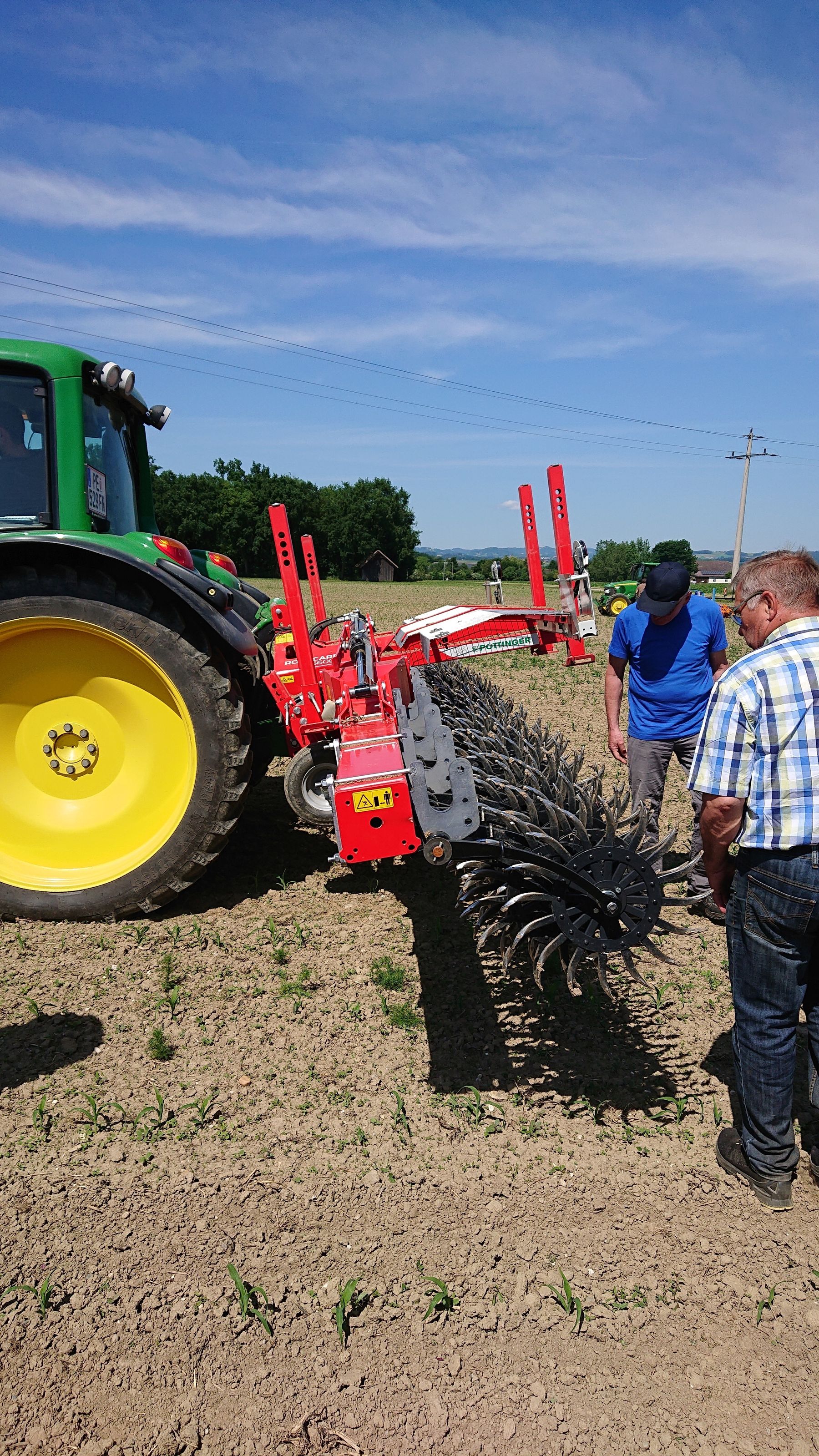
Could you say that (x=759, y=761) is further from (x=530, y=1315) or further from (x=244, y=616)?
(x=244, y=616)

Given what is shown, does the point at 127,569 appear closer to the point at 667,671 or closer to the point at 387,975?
the point at 387,975

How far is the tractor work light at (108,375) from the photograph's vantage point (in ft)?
13.1

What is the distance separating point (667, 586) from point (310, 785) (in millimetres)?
2451

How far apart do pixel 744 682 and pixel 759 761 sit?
0.22m

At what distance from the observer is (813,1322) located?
6.99 feet

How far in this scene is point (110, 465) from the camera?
14.3ft

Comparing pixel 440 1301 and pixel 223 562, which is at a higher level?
pixel 223 562

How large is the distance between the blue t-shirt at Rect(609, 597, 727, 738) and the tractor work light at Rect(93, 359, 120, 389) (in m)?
2.72

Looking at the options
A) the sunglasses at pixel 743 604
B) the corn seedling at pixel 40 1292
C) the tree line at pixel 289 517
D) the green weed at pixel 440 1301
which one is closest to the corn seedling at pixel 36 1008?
the corn seedling at pixel 40 1292

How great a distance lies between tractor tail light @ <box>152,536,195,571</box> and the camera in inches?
163

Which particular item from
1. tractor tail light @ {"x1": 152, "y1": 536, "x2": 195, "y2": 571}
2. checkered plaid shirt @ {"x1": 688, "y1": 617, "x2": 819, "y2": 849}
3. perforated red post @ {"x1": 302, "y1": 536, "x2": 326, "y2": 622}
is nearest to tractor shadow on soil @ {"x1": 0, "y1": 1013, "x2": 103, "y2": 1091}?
tractor tail light @ {"x1": 152, "y1": 536, "x2": 195, "y2": 571}

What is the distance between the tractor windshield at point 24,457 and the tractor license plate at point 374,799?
2194mm

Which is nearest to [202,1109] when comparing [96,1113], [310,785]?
[96,1113]

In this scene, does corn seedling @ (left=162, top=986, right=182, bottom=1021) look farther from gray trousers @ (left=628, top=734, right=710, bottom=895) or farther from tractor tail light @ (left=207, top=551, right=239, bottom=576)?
tractor tail light @ (left=207, top=551, right=239, bottom=576)
